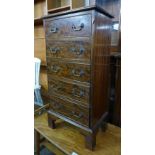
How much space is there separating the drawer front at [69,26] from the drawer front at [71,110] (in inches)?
20.2

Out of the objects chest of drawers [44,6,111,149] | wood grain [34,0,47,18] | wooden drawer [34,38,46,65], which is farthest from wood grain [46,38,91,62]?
wood grain [34,0,47,18]

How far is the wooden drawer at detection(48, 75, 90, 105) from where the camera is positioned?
1065 mm

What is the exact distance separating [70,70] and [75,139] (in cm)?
57

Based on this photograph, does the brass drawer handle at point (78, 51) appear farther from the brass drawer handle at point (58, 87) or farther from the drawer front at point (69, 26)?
the brass drawer handle at point (58, 87)

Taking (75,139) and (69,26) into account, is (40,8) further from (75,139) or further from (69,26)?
(75,139)

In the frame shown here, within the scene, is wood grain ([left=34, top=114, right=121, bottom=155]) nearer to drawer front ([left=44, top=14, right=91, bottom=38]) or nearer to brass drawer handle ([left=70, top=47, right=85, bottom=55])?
brass drawer handle ([left=70, top=47, right=85, bottom=55])

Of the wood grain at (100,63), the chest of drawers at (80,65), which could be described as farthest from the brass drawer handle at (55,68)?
the wood grain at (100,63)
